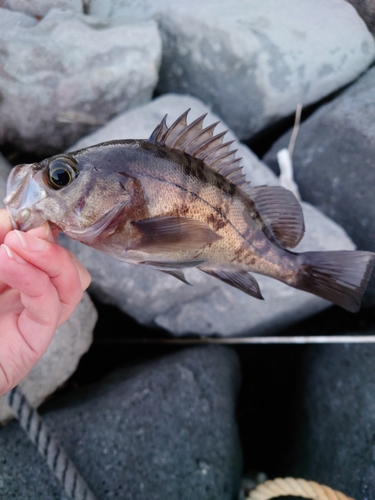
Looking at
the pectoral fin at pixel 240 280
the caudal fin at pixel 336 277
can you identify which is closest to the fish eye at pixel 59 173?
the pectoral fin at pixel 240 280

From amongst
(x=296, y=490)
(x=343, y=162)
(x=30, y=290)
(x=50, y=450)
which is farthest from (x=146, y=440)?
(x=343, y=162)

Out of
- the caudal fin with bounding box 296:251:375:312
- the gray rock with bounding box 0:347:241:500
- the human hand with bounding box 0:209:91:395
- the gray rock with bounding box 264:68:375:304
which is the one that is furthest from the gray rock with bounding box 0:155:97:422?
the gray rock with bounding box 264:68:375:304

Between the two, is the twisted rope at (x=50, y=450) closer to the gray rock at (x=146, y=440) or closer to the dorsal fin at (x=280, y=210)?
the gray rock at (x=146, y=440)

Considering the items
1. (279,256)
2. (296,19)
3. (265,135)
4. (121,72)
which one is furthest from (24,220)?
(265,135)

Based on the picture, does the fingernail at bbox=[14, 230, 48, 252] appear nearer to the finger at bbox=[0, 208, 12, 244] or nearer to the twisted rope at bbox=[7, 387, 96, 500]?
the finger at bbox=[0, 208, 12, 244]

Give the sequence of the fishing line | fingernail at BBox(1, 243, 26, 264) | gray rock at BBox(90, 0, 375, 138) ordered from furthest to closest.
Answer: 1. the fishing line
2. gray rock at BBox(90, 0, 375, 138)
3. fingernail at BBox(1, 243, 26, 264)

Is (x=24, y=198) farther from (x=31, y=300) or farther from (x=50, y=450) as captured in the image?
(x=50, y=450)

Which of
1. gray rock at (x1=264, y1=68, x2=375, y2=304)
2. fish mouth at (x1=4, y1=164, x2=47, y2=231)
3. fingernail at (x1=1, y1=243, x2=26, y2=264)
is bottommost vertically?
gray rock at (x1=264, y1=68, x2=375, y2=304)
